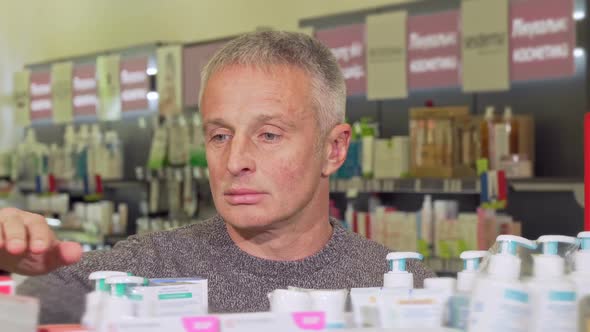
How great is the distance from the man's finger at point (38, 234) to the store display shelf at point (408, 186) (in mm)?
3831

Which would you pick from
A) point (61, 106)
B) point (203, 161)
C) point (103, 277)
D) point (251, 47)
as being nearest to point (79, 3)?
point (61, 106)

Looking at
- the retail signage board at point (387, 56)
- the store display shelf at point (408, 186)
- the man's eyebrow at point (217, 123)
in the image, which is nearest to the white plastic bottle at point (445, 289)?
the man's eyebrow at point (217, 123)

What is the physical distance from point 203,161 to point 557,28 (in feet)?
10.1

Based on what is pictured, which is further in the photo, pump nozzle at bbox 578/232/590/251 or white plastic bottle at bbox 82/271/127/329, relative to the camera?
pump nozzle at bbox 578/232/590/251

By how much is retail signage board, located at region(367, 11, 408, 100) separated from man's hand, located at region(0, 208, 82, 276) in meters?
4.33

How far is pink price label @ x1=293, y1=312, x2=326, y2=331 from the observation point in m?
1.00

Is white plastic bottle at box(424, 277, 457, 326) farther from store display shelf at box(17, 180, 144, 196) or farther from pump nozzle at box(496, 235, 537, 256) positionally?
store display shelf at box(17, 180, 144, 196)

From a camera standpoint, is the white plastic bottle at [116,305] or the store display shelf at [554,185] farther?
the store display shelf at [554,185]

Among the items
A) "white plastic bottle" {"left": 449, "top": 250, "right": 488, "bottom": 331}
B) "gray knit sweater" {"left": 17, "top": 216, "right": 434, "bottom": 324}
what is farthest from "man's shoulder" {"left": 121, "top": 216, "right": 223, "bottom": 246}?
"white plastic bottle" {"left": 449, "top": 250, "right": 488, "bottom": 331}

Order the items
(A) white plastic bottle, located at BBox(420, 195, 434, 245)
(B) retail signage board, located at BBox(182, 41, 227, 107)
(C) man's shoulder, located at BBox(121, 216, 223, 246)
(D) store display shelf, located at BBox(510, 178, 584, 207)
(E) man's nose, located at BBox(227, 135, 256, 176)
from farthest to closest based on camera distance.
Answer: (B) retail signage board, located at BBox(182, 41, 227, 107), (A) white plastic bottle, located at BBox(420, 195, 434, 245), (D) store display shelf, located at BBox(510, 178, 584, 207), (C) man's shoulder, located at BBox(121, 216, 223, 246), (E) man's nose, located at BBox(227, 135, 256, 176)

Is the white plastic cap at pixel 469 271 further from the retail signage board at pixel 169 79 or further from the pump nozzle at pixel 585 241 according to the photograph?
the retail signage board at pixel 169 79

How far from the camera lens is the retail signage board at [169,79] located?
733cm

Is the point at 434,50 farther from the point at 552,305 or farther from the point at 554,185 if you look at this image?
the point at 552,305

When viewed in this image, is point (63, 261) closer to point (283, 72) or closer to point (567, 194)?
point (283, 72)
